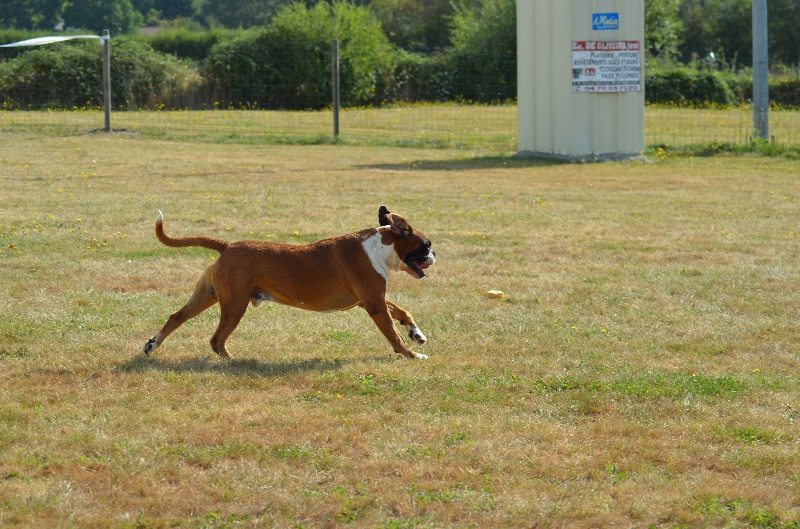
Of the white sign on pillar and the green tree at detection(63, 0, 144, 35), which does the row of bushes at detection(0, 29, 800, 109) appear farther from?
the green tree at detection(63, 0, 144, 35)

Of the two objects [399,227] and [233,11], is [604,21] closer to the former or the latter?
[399,227]

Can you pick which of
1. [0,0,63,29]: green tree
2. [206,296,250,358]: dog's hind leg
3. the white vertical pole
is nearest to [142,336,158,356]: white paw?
[206,296,250,358]: dog's hind leg

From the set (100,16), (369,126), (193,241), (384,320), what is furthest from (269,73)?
(100,16)

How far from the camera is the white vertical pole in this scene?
2156 centimetres

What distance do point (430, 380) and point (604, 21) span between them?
14.3 m

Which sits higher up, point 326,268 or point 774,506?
point 326,268

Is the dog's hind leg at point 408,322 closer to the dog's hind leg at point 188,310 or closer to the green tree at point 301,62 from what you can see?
the dog's hind leg at point 188,310

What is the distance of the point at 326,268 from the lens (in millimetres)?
7348

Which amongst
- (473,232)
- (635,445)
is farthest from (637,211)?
(635,445)

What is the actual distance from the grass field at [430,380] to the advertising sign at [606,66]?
630 cm

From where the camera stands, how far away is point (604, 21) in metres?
19.8

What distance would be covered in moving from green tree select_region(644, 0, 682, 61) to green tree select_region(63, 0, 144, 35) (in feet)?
141

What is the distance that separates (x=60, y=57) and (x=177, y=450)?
2601 centimetres

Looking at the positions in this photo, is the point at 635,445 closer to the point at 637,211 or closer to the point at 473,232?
the point at 473,232
